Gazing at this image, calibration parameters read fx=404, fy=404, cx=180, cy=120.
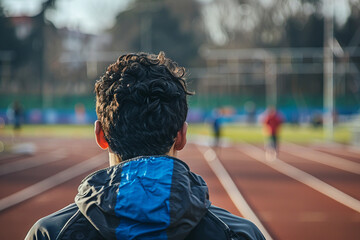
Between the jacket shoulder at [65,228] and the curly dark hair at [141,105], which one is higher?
the curly dark hair at [141,105]

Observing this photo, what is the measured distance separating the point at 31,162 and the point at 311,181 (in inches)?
380

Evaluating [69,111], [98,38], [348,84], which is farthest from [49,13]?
[348,84]

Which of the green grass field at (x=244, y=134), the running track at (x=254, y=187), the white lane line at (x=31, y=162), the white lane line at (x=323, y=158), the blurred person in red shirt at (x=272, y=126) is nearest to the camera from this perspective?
the running track at (x=254, y=187)

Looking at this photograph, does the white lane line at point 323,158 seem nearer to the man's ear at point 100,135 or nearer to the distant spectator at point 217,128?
the distant spectator at point 217,128

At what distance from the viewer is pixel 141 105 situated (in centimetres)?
138

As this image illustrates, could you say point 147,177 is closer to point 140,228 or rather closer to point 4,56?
point 140,228

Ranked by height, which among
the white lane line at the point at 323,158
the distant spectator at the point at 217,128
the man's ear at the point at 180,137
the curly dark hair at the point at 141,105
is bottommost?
the white lane line at the point at 323,158

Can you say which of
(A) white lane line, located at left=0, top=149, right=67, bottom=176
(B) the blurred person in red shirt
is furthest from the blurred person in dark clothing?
(B) the blurred person in red shirt

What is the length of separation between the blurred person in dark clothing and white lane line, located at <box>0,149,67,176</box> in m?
11.7

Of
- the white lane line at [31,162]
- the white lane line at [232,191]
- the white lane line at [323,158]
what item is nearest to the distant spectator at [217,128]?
the white lane line at [232,191]

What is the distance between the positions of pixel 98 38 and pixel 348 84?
37.5 meters

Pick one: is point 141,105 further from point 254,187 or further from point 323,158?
point 323,158

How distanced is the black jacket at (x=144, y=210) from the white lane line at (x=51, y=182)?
24.2 ft

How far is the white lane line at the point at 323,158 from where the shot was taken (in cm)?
1378
